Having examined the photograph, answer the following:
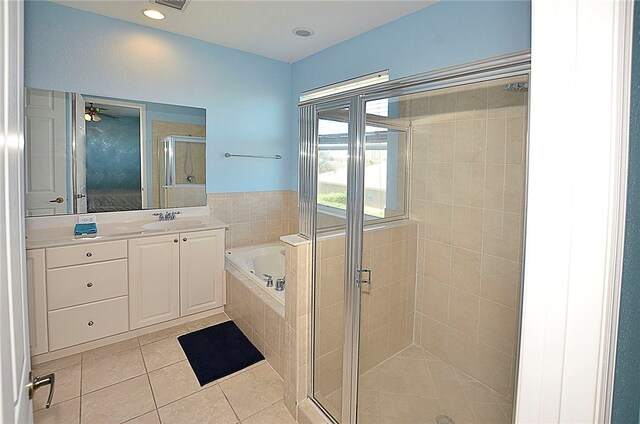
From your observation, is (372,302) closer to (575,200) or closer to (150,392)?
(150,392)

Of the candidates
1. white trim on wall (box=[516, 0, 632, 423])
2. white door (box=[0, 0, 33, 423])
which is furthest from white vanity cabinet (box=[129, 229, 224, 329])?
white trim on wall (box=[516, 0, 632, 423])

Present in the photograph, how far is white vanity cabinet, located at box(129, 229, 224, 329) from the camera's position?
269 centimetres

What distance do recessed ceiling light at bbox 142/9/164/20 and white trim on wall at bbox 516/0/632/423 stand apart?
295 cm

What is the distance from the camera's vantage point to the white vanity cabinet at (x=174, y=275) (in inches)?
106

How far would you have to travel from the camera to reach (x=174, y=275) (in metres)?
2.87

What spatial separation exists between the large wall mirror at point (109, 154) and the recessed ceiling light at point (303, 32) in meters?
1.19

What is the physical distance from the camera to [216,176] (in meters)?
3.50

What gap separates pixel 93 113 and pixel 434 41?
2796 mm

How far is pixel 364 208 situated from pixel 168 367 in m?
1.86

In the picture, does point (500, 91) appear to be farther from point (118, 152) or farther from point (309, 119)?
point (118, 152)

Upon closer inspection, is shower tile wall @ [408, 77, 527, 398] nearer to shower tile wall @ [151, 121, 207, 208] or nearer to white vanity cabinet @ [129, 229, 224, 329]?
white vanity cabinet @ [129, 229, 224, 329]

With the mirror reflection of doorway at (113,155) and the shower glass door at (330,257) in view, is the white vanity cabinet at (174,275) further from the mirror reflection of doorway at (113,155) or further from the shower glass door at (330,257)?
the shower glass door at (330,257)

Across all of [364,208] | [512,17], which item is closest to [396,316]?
[364,208]

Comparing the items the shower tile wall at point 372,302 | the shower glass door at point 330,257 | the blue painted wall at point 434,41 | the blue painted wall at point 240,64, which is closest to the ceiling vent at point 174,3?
the blue painted wall at point 240,64
